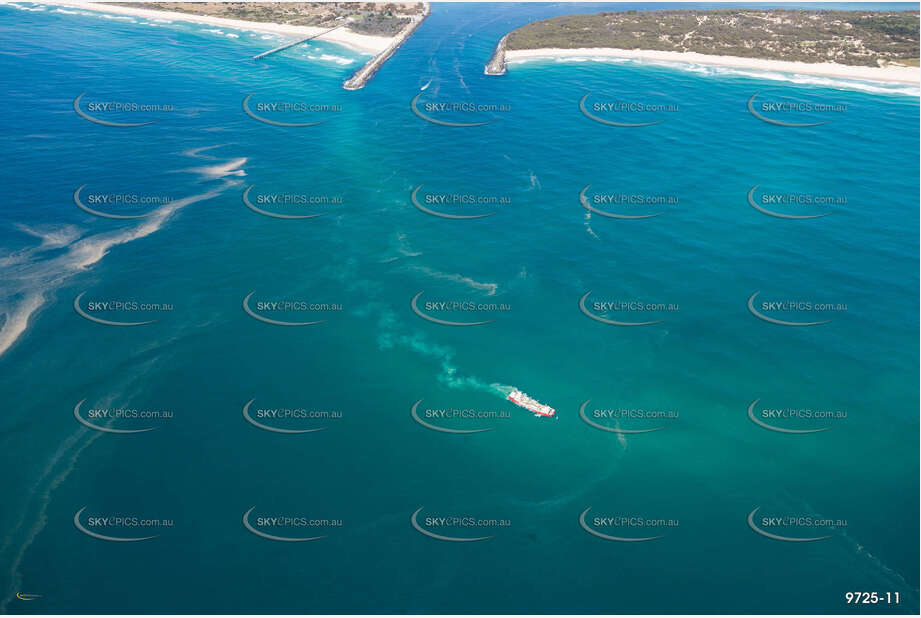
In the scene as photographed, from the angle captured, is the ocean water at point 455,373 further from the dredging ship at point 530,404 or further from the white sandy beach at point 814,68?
the white sandy beach at point 814,68

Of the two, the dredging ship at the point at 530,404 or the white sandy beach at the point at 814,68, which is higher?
the white sandy beach at the point at 814,68

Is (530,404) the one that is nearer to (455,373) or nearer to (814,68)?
(455,373)

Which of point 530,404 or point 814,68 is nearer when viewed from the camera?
A: point 530,404

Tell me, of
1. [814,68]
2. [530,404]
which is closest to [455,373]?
[530,404]

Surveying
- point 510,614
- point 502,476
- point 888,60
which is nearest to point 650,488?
point 502,476

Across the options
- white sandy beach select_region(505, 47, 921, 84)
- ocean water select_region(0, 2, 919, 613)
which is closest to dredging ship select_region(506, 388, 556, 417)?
ocean water select_region(0, 2, 919, 613)

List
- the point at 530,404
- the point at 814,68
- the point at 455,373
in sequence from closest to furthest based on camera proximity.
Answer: the point at 530,404 < the point at 455,373 < the point at 814,68

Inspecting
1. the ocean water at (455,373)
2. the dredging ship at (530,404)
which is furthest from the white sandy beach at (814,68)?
the dredging ship at (530,404)

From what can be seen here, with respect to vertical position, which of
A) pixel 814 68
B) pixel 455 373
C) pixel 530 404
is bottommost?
pixel 530 404

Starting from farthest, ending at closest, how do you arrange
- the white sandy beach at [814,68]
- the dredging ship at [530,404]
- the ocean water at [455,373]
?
the white sandy beach at [814,68]
the dredging ship at [530,404]
the ocean water at [455,373]

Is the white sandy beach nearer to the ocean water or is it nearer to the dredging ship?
the ocean water
